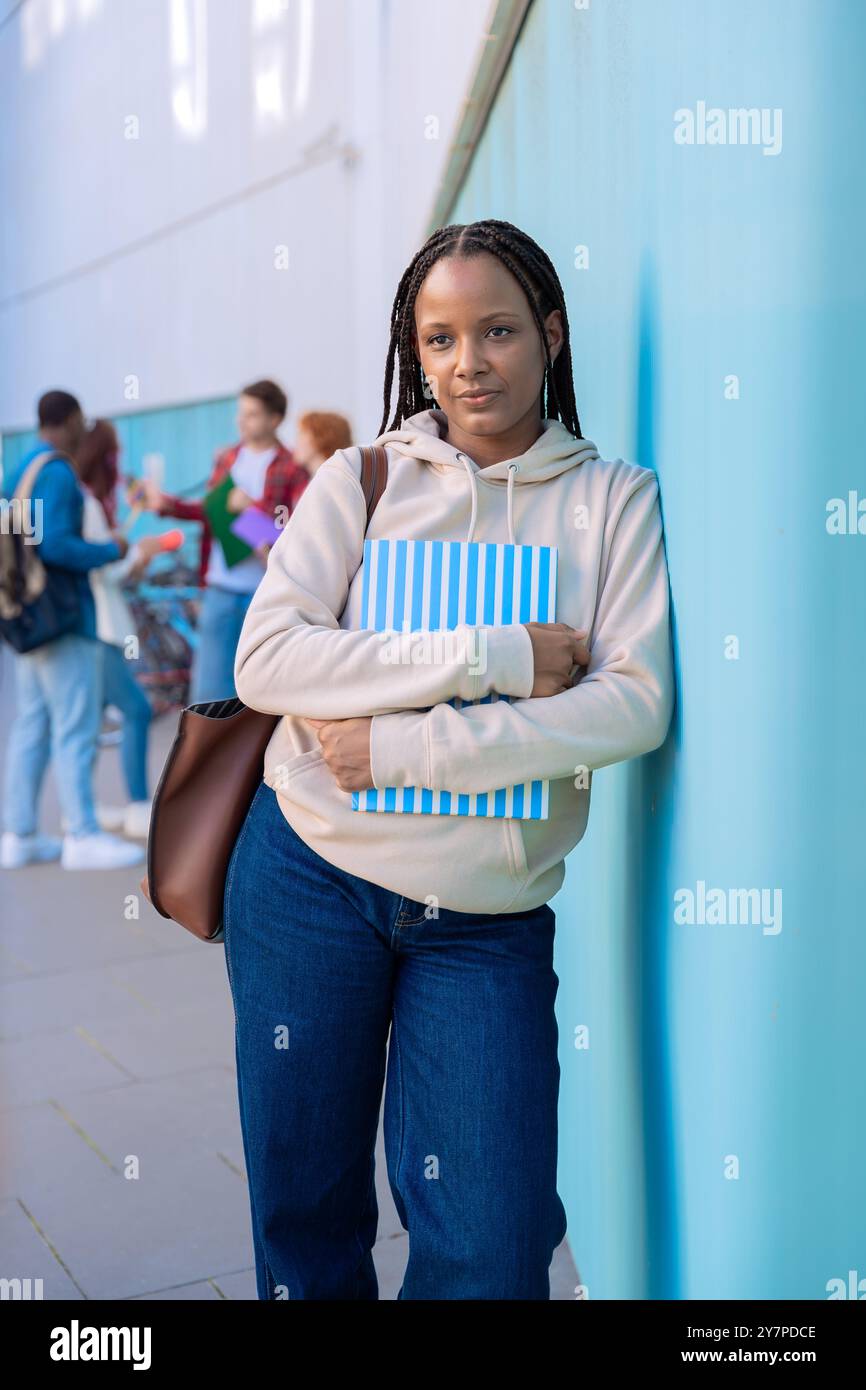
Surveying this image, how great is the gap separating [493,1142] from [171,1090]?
7.48ft

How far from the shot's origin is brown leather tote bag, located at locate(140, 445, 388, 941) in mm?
2162

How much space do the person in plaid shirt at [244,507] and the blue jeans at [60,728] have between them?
0.52 metres

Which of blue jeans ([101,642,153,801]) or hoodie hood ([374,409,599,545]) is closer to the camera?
hoodie hood ([374,409,599,545])

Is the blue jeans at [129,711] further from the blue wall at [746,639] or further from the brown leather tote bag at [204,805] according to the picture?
the blue wall at [746,639]

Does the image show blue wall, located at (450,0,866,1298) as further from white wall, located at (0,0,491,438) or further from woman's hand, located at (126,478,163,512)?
white wall, located at (0,0,491,438)

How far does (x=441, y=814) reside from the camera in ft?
6.15

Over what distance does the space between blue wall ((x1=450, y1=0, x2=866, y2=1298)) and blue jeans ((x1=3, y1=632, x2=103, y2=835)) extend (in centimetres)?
441

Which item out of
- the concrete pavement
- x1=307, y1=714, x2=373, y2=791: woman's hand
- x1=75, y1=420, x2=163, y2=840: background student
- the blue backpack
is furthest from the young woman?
x1=75, y1=420, x2=163, y2=840: background student

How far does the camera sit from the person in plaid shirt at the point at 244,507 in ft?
21.4

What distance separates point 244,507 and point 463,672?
4835 mm

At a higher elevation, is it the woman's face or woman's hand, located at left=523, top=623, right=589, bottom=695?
Answer: the woman's face

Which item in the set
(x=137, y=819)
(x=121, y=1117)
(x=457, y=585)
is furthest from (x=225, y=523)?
(x=457, y=585)

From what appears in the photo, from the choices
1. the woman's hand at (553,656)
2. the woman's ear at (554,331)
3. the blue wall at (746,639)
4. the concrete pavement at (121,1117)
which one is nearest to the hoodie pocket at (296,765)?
the woman's hand at (553,656)
